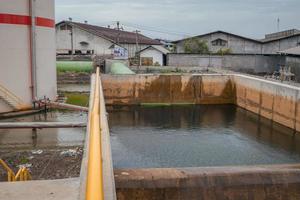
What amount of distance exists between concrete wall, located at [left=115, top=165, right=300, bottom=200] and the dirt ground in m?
1.82

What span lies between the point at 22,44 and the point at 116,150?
645 cm

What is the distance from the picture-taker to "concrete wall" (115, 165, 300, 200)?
6582 mm

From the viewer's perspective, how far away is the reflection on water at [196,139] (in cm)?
1150

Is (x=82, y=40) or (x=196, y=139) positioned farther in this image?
(x=82, y=40)

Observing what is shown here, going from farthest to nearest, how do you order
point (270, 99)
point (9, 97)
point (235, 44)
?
point (235, 44) < point (270, 99) < point (9, 97)

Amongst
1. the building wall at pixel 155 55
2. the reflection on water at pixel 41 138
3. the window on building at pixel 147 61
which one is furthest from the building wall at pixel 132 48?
the reflection on water at pixel 41 138

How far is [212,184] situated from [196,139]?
288 inches

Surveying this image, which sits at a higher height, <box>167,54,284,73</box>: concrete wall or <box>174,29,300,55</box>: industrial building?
<box>174,29,300,55</box>: industrial building

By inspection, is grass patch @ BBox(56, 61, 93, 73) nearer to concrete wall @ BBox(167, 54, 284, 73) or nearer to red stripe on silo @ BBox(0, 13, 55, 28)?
concrete wall @ BBox(167, 54, 284, 73)

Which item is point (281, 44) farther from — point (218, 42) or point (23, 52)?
point (23, 52)

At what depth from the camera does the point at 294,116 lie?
49.4 feet

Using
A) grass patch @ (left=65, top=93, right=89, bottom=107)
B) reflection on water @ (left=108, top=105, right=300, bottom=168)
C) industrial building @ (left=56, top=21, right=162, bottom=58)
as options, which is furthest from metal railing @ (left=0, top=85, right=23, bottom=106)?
industrial building @ (left=56, top=21, right=162, bottom=58)

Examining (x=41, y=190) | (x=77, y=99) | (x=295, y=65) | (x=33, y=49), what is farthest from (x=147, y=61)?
(x=41, y=190)

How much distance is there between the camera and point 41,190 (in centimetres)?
430
